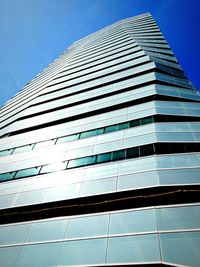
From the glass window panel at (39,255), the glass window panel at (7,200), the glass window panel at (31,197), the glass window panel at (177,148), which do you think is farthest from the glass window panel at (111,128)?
the glass window panel at (39,255)

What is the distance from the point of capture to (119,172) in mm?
10695

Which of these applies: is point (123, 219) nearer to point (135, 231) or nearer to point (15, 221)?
point (135, 231)

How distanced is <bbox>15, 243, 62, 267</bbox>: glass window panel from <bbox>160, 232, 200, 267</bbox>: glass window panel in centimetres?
384

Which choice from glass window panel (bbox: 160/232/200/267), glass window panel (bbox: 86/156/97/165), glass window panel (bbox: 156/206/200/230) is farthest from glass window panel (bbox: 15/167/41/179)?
glass window panel (bbox: 160/232/200/267)

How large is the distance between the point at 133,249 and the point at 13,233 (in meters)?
5.58

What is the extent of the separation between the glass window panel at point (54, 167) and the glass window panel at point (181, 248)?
A: 7.20 m

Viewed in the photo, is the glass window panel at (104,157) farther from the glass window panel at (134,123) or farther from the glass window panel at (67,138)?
the glass window panel at (67,138)

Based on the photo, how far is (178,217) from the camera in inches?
299

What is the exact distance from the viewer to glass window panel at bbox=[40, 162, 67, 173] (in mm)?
12795

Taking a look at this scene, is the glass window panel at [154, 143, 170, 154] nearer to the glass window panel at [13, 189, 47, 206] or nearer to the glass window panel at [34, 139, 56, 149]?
the glass window panel at [13, 189, 47, 206]

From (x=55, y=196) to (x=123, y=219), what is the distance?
13.1ft

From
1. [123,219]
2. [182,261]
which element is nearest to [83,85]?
[123,219]

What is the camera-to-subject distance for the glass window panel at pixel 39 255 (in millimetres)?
7773

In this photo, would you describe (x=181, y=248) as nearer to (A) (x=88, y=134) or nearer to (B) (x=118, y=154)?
(B) (x=118, y=154)
